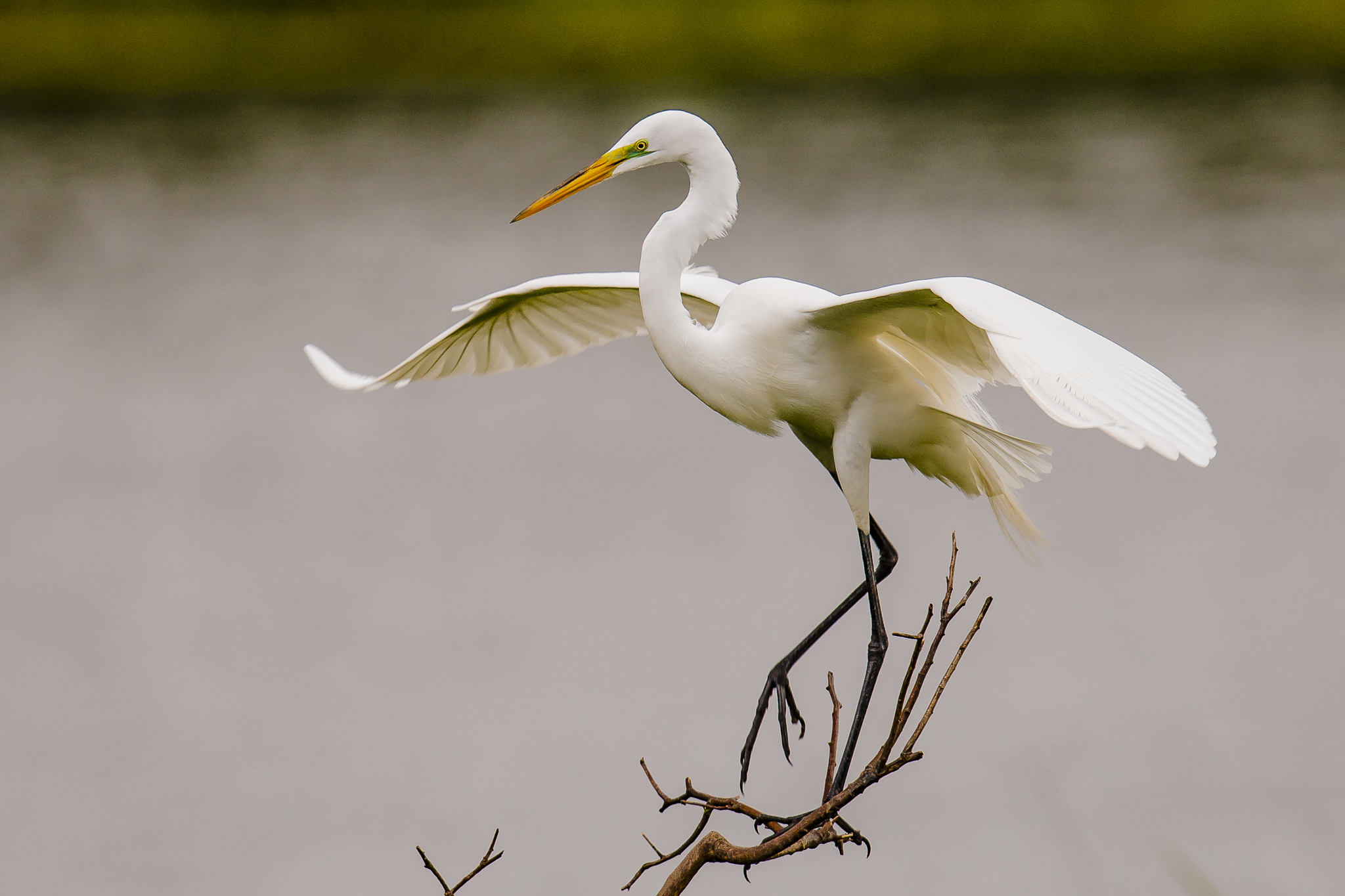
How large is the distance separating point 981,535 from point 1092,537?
0.51 meters

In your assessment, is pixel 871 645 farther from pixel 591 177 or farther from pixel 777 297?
pixel 591 177

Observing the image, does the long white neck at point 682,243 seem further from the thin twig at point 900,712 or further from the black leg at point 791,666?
the thin twig at point 900,712

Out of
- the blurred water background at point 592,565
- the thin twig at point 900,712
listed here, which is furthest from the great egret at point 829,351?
the blurred water background at point 592,565

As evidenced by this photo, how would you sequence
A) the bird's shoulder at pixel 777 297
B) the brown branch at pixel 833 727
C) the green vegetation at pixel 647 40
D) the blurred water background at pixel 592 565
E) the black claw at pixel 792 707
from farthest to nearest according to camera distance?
the green vegetation at pixel 647 40 → the blurred water background at pixel 592 565 → the black claw at pixel 792 707 → the bird's shoulder at pixel 777 297 → the brown branch at pixel 833 727

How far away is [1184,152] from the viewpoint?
11.3m

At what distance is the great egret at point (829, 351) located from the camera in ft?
5.99

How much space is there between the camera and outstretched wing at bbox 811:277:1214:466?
1.47 meters

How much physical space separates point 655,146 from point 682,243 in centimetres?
15

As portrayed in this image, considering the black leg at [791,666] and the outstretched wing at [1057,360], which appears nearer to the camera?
the outstretched wing at [1057,360]

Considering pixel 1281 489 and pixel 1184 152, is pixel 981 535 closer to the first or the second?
pixel 1281 489

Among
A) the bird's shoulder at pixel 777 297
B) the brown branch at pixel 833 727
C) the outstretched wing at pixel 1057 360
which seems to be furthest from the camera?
the bird's shoulder at pixel 777 297

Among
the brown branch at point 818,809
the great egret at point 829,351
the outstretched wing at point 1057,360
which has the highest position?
the great egret at point 829,351

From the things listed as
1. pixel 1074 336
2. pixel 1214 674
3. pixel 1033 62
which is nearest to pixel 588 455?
pixel 1214 674

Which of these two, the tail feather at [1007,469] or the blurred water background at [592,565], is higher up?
the blurred water background at [592,565]
